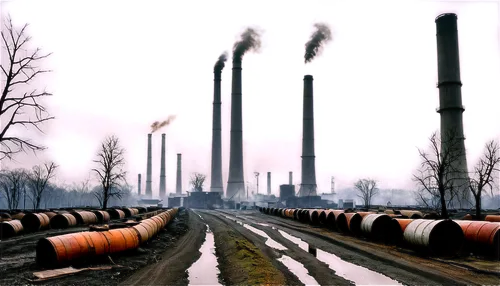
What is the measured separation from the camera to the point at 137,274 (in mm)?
16859

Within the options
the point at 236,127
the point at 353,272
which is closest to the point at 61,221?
the point at 353,272

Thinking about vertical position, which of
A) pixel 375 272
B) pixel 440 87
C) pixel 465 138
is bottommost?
pixel 375 272

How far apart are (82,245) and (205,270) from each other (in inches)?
207

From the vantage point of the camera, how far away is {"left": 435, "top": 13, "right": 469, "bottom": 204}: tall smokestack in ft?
209

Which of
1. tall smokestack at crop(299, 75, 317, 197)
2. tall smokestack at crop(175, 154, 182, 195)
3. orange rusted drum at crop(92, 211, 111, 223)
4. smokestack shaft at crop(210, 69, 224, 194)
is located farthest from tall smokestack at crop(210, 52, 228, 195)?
orange rusted drum at crop(92, 211, 111, 223)

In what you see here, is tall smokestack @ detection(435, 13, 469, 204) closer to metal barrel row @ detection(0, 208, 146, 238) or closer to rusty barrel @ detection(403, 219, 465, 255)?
rusty barrel @ detection(403, 219, 465, 255)

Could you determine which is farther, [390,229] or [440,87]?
[440,87]

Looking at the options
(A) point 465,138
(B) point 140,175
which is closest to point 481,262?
(A) point 465,138

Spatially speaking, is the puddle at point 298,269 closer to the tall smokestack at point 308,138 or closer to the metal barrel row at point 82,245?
the metal barrel row at point 82,245

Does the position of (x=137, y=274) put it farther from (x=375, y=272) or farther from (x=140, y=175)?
(x=140, y=175)

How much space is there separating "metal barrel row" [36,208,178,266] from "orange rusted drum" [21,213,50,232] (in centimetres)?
1623

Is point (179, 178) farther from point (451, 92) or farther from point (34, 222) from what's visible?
point (34, 222)

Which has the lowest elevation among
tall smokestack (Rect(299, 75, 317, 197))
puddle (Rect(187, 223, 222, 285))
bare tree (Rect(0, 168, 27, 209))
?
puddle (Rect(187, 223, 222, 285))

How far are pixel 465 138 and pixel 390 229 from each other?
133ft
